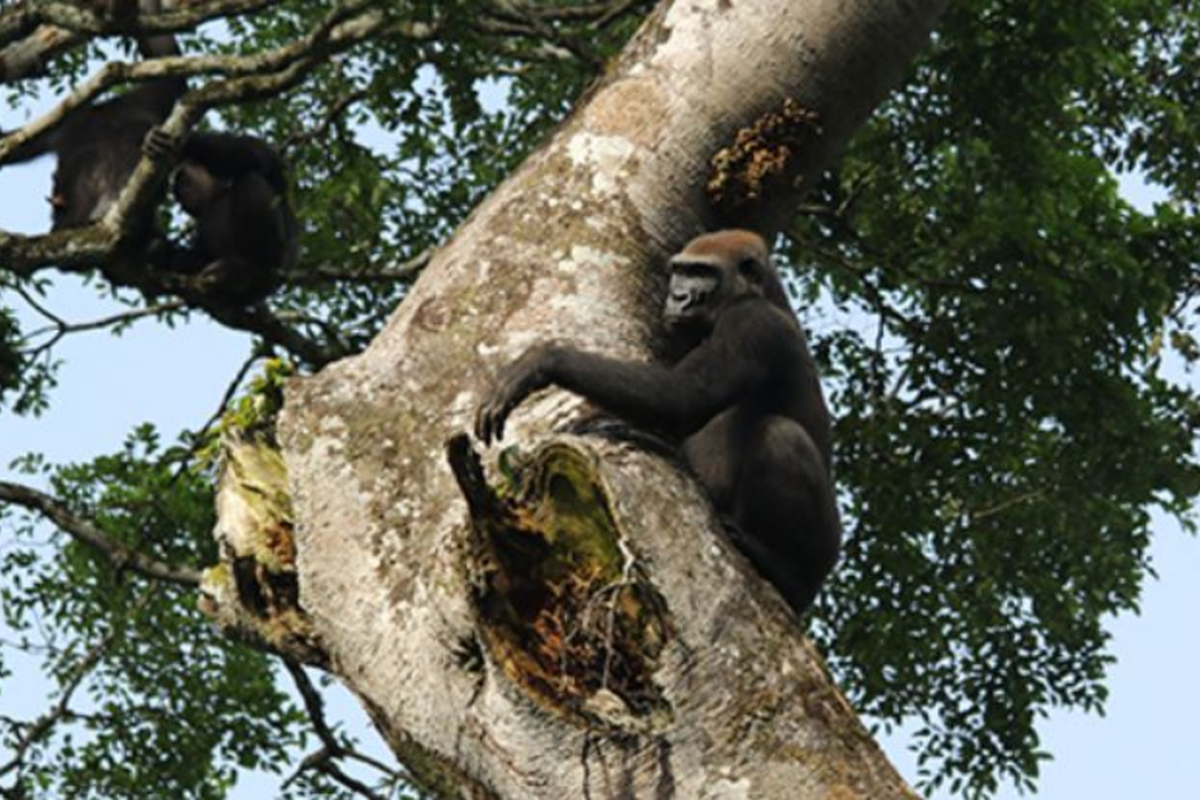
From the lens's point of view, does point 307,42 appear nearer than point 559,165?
No

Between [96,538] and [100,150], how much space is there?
263cm

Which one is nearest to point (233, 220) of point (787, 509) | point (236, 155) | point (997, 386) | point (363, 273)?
point (236, 155)

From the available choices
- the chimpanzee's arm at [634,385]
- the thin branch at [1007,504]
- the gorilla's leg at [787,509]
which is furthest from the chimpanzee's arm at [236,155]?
the chimpanzee's arm at [634,385]

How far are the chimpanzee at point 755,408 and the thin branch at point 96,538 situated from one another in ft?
15.3

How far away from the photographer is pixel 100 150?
11977 millimetres

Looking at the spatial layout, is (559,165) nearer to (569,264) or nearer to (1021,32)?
(569,264)

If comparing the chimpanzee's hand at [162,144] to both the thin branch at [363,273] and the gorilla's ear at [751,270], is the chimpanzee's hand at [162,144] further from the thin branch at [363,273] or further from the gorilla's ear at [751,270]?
the gorilla's ear at [751,270]

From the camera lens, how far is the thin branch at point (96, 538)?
10117 millimetres

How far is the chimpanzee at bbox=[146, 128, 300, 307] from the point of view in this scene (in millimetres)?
10703

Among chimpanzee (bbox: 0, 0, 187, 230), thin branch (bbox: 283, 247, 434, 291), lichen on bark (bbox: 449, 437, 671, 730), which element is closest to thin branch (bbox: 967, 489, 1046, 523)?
thin branch (bbox: 283, 247, 434, 291)

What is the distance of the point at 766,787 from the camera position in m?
3.34

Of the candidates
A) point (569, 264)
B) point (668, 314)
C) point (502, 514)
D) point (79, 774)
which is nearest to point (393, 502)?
point (502, 514)

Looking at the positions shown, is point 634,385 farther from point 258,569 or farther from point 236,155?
point 236,155

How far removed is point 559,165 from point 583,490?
1514 millimetres
